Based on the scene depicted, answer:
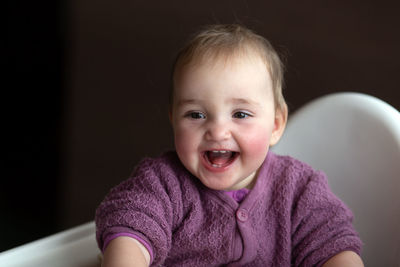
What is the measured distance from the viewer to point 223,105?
2.38ft

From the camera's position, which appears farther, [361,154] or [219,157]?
[361,154]

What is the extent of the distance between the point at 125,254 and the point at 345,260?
0.30 m

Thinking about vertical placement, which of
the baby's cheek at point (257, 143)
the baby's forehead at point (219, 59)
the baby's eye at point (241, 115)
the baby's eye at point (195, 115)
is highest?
the baby's forehead at point (219, 59)

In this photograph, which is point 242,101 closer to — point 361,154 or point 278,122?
point 278,122

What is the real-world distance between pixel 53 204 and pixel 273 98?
3.97ft

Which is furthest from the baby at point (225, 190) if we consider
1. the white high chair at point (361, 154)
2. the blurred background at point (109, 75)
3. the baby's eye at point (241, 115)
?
the blurred background at point (109, 75)

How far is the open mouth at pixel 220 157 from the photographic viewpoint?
75cm

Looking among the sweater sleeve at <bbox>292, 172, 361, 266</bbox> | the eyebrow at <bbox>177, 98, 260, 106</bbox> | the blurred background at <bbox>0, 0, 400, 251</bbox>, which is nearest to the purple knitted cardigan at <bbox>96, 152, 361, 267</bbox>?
the sweater sleeve at <bbox>292, 172, 361, 266</bbox>

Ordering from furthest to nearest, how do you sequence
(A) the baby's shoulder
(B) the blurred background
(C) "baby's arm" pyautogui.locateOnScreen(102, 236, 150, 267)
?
(B) the blurred background
(A) the baby's shoulder
(C) "baby's arm" pyautogui.locateOnScreen(102, 236, 150, 267)

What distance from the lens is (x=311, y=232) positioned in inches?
30.5

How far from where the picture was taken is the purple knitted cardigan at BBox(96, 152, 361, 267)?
29.8 inches

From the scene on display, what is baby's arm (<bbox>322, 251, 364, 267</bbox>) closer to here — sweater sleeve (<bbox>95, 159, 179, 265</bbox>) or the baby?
the baby

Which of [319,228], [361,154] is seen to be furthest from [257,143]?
[361,154]

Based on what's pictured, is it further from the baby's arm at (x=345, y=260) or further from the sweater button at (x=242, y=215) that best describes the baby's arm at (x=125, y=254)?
the baby's arm at (x=345, y=260)
